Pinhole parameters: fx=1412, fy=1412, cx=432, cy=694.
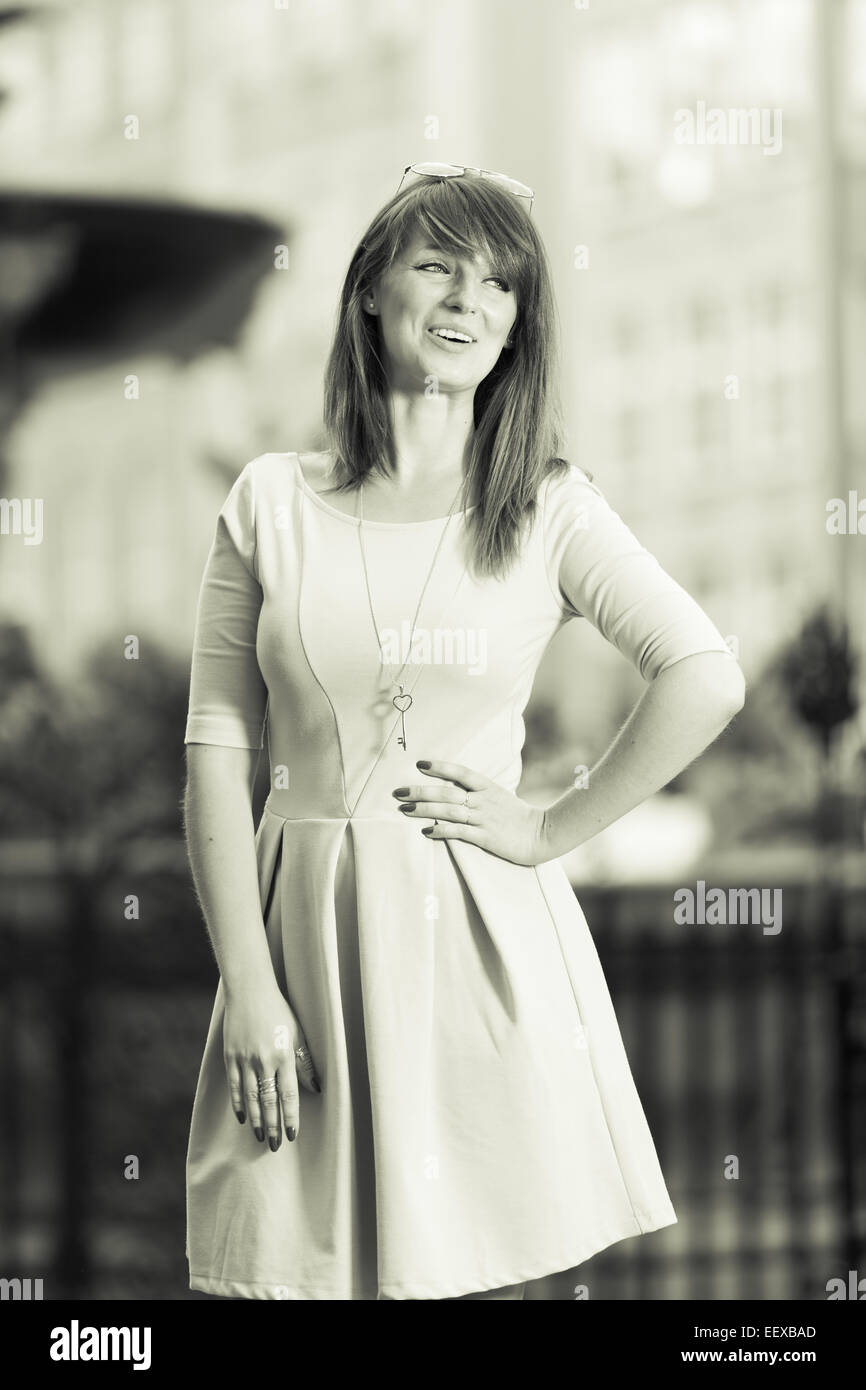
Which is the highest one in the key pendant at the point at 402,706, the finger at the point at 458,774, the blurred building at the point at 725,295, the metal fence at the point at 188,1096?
the blurred building at the point at 725,295

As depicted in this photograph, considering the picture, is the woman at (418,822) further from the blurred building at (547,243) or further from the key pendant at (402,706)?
the blurred building at (547,243)

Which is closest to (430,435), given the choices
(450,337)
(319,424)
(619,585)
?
(450,337)

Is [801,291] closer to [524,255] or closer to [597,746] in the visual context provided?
[597,746]

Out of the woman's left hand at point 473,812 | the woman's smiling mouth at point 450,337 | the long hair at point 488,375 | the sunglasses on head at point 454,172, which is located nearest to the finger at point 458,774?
the woman's left hand at point 473,812

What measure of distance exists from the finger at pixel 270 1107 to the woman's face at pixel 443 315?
74cm

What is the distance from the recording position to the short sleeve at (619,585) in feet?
4.82

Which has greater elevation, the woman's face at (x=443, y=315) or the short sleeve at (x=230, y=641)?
the woman's face at (x=443, y=315)

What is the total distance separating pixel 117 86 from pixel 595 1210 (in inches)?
83.9

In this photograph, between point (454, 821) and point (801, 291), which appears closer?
point (454, 821)

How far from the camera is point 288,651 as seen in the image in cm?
142

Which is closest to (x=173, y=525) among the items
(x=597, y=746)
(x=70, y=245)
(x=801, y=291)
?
(x=70, y=245)

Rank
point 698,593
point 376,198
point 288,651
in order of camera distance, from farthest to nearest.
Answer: point 698,593, point 376,198, point 288,651

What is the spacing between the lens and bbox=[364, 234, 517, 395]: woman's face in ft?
4.88

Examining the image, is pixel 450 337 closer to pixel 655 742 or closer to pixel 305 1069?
pixel 655 742
